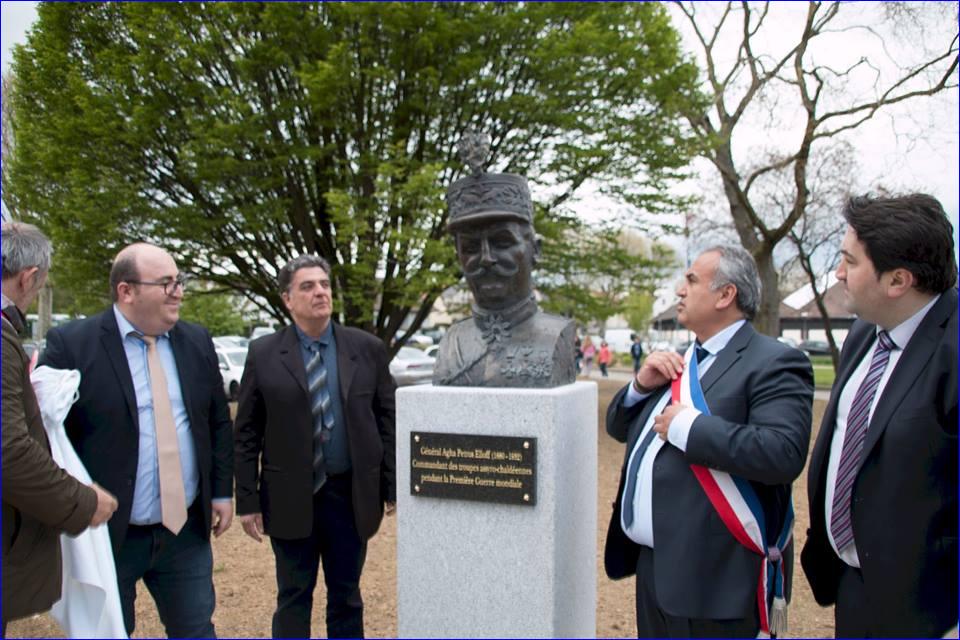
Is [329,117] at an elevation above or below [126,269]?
above

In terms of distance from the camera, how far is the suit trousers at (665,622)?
2.39m

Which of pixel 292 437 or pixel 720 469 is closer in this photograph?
pixel 720 469

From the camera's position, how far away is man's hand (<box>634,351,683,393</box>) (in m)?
2.62

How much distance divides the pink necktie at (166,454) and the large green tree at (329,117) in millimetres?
6474

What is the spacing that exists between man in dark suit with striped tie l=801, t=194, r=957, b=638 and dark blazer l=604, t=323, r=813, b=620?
0.18m

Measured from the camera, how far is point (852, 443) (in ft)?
7.50

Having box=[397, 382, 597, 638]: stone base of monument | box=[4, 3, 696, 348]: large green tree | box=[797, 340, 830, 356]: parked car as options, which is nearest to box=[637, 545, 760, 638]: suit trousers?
box=[397, 382, 597, 638]: stone base of monument

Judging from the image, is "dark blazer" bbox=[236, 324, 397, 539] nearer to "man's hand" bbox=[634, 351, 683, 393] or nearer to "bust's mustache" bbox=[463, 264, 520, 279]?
"bust's mustache" bbox=[463, 264, 520, 279]

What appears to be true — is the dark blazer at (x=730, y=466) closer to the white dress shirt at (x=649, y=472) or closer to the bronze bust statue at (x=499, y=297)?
the white dress shirt at (x=649, y=472)

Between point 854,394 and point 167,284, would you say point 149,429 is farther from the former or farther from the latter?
point 854,394

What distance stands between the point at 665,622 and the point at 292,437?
1.93 meters

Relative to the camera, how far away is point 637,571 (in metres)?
2.72

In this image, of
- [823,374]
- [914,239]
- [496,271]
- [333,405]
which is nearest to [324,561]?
[333,405]

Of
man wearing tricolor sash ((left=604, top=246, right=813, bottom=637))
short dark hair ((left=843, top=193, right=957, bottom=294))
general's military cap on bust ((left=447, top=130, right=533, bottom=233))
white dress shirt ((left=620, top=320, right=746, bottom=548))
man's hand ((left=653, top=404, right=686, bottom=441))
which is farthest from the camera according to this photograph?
general's military cap on bust ((left=447, top=130, right=533, bottom=233))
